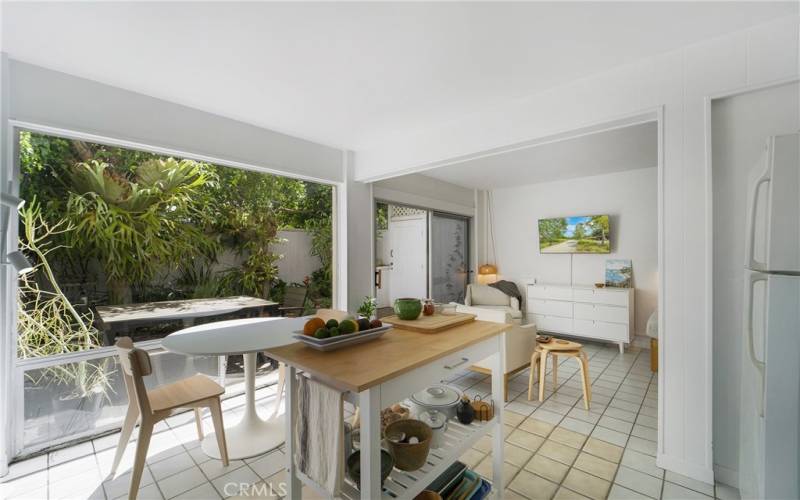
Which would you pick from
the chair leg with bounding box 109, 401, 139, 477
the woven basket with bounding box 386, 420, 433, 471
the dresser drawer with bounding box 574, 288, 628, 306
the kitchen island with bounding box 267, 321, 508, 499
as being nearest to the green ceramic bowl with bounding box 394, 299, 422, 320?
the kitchen island with bounding box 267, 321, 508, 499

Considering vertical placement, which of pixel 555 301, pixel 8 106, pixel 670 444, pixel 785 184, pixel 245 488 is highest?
pixel 8 106

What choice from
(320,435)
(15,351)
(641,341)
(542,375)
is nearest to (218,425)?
(320,435)

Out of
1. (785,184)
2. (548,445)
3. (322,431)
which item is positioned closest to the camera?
(322,431)

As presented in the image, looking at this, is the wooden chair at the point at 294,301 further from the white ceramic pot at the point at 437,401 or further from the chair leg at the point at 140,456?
the white ceramic pot at the point at 437,401

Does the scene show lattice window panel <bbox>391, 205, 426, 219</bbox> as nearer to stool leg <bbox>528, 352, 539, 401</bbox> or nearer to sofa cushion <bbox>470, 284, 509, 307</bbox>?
sofa cushion <bbox>470, 284, 509, 307</bbox>

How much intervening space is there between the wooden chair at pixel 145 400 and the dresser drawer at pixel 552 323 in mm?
4375

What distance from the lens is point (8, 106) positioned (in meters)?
2.02

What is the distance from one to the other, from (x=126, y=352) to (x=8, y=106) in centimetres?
167

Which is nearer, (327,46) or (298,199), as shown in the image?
(327,46)

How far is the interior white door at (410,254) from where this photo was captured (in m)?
5.43

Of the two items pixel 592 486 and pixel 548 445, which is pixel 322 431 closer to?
pixel 592 486

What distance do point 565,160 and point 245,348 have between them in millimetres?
4130

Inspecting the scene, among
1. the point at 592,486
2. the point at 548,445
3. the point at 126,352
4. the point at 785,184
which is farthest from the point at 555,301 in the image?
the point at 126,352

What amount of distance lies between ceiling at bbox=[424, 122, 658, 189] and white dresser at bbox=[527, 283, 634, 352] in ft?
5.40
